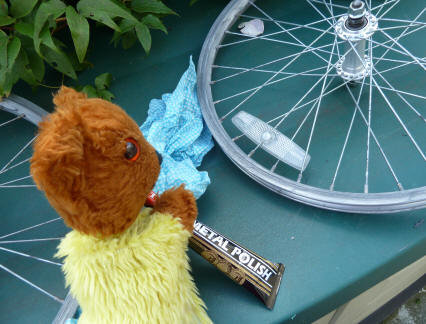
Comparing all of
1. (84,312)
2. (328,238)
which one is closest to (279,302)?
(328,238)

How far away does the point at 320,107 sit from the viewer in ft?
2.47

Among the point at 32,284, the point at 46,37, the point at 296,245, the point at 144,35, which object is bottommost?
the point at 32,284

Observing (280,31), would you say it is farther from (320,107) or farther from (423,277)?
(423,277)

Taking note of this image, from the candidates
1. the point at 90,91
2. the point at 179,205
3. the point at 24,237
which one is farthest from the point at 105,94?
the point at 179,205

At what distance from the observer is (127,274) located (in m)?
0.42

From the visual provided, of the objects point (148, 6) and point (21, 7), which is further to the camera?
point (148, 6)

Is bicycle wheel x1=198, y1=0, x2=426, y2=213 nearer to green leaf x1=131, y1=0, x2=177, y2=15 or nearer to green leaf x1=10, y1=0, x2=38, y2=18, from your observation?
green leaf x1=131, y1=0, x2=177, y2=15

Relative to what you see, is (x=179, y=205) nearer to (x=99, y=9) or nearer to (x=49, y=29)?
(x=99, y=9)

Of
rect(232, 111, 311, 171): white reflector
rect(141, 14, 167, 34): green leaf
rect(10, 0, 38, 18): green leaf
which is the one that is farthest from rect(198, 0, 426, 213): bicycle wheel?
rect(10, 0, 38, 18): green leaf

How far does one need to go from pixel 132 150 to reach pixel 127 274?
0.44 feet

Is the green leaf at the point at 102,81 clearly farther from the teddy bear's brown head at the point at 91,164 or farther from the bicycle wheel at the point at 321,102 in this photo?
the teddy bear's brown head at the point at 91,164

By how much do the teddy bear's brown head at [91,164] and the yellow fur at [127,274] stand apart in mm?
24

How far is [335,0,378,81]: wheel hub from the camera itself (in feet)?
2.02

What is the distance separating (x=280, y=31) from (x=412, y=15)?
0.27 metres
